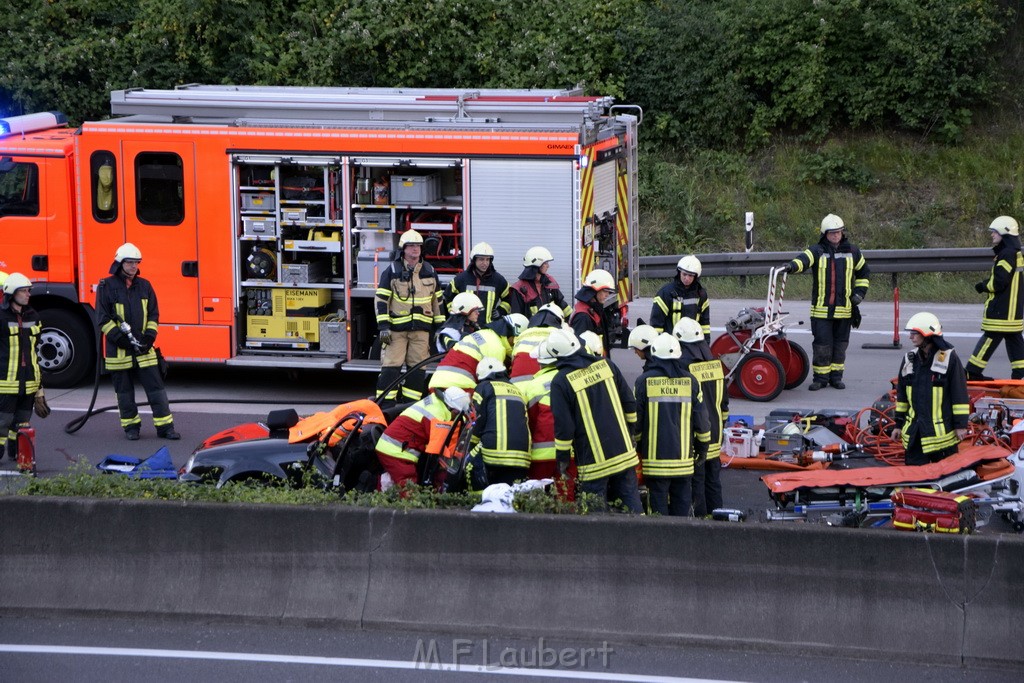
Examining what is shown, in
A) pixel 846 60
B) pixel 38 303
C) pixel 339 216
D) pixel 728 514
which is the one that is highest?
pixel 846 60

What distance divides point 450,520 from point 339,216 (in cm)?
596

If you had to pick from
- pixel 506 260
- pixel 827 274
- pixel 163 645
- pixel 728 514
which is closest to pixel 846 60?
pixel 827 274

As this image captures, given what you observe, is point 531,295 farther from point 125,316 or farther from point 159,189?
point 159,189

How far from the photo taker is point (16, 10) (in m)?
23.0

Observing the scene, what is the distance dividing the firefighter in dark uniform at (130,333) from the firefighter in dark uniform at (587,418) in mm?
4777

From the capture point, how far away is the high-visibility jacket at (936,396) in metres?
8.83

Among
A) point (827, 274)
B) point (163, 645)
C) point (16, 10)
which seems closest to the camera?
point (163, 645)

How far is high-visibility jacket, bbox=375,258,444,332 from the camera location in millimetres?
11594

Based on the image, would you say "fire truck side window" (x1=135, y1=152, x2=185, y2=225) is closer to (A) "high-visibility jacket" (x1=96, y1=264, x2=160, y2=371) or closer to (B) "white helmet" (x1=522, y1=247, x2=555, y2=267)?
(A) "high-visibility jacket" (x1=96, y1=264, x2=160, y2=371)

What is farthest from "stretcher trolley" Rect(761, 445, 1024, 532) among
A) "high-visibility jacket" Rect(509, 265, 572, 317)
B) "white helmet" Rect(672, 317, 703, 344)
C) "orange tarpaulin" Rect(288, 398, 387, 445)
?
"high-visibility jacket" Rect(509, 265, 572, 317)

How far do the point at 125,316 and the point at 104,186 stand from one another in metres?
2.09

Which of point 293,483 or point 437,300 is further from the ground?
point 437,300

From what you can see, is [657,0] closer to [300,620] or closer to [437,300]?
[437,300]

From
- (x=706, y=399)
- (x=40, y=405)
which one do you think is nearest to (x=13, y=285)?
(x=40, y=405)
